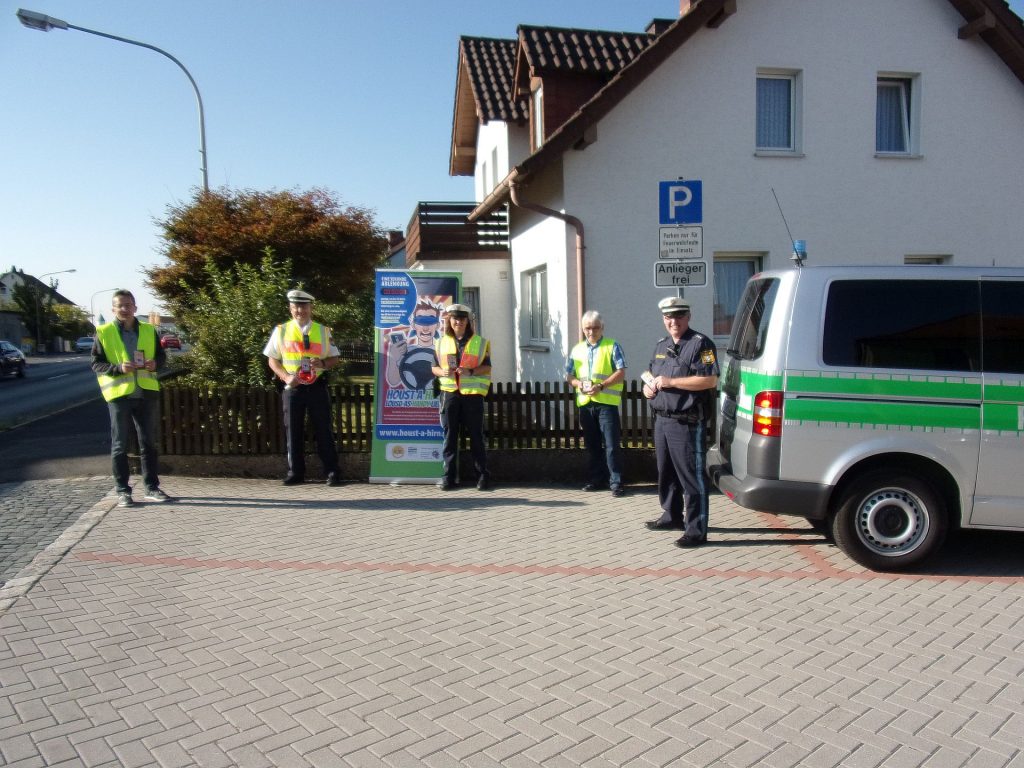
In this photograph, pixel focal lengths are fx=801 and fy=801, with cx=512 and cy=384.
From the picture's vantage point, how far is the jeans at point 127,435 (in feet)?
24.5

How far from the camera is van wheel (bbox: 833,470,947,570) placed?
5445mm

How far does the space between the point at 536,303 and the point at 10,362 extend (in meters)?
29.6

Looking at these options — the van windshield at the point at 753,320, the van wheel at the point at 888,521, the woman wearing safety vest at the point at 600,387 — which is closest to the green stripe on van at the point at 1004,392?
the van wheel at the point at 888,521

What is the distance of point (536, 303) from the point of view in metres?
13.9

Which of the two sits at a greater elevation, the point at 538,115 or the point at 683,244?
the point at 538,115

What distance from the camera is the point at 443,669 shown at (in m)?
4.00

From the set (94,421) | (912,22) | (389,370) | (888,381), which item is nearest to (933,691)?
(888,381)

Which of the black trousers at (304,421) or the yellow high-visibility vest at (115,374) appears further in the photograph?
the black trousers at (304,421)

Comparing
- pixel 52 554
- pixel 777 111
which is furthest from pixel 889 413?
pixel 777 111

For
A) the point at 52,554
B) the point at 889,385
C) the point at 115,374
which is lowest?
the point at 52,554

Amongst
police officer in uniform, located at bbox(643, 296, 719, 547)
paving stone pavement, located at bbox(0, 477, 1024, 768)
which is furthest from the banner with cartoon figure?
police officer in uniform, located at bbox(643, 296, 719, 547)

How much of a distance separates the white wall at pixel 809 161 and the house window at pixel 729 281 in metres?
0.25

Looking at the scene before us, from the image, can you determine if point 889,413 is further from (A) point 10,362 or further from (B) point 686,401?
(A) point 10,362

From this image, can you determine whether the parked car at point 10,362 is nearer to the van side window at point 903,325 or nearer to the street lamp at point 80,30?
the street lamp at point 80,30
